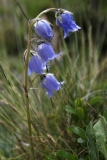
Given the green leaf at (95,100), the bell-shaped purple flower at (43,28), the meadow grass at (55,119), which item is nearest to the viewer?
the bell-shaped purple flower at (43,28)

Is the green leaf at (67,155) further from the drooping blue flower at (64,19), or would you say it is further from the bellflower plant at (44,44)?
the drooping blue flower at (64,19)

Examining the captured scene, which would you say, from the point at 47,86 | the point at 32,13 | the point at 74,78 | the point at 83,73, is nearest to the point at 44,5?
the point at 32,13

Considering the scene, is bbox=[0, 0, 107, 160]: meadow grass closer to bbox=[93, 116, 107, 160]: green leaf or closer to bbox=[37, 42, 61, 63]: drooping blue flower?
bbox=[93, 116, 107, 160]: green leaf

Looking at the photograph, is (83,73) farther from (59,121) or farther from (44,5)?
(44,5)

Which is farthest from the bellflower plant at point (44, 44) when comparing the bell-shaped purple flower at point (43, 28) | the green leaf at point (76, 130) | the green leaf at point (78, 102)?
the green leaf at point (78, 102)

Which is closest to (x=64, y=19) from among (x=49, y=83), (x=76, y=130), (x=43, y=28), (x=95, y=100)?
(x=43, y=28)

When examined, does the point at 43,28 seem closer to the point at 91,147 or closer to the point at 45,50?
the point at 45,50
